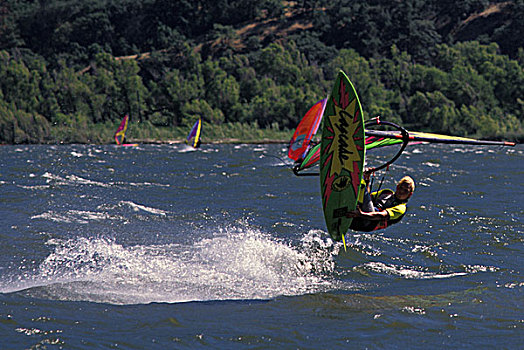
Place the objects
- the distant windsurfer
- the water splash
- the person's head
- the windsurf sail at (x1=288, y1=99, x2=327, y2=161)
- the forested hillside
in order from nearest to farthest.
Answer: the water splash, the distant windsurfer, the person's head, the windsurf sail at (x1=288, y1=99, x2=327, y2=161), the forested hillside

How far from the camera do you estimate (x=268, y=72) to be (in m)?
79.7

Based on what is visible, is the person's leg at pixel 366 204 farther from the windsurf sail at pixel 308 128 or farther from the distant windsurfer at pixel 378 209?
the windsurf sail at pixel 308 128

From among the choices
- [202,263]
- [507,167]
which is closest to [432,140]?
[202,263]

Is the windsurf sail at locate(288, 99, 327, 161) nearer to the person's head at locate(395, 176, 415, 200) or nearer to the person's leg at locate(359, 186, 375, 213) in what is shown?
the person's head at locate(395, 176, 415, 200)

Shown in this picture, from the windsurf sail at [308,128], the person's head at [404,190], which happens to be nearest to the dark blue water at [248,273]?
the person's head at [404,190]

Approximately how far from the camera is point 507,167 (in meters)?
28.5

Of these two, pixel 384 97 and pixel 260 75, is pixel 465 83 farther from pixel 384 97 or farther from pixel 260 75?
pixel 260 75

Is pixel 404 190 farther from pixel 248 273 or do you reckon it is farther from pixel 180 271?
pixel 180 271

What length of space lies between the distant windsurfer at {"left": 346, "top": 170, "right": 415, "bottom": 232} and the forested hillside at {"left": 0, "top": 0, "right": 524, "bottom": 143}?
50.6m

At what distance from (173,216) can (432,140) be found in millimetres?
7686

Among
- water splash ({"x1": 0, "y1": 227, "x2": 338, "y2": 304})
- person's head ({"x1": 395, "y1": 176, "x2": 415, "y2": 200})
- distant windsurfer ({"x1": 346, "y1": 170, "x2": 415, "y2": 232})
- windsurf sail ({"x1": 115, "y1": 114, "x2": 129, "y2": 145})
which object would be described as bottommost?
windsurf sail ({"x1": 115, "y1": 114, "x2": 129, "y2": 145})

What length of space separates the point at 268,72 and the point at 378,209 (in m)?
71.1

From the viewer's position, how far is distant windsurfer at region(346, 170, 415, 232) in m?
9.16

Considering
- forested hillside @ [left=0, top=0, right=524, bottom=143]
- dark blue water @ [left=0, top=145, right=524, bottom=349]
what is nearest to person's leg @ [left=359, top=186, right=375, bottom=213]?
dark blue water @ [left=0, top=145, right=524, bottom=349]
